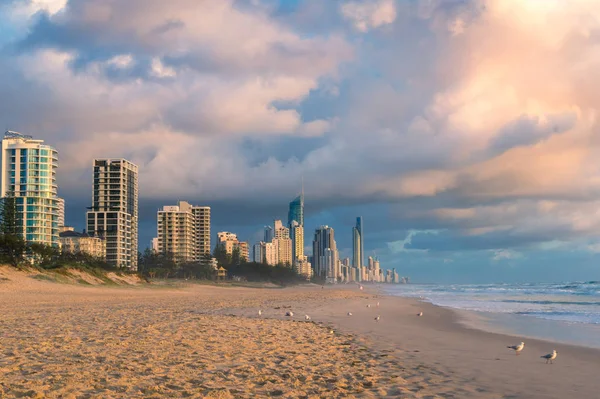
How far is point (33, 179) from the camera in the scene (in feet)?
456

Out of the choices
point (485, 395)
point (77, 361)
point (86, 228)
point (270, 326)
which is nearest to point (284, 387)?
point (485, 395)

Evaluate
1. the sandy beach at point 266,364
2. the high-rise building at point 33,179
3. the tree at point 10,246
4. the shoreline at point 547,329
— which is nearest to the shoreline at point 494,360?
the sandy beach at point 266,364

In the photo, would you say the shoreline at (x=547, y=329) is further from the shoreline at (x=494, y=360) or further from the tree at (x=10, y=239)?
the tree at (x=10, y=239)

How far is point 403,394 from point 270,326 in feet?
40.3

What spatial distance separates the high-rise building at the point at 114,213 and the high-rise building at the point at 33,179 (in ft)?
96.8

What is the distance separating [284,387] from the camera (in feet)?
33.1

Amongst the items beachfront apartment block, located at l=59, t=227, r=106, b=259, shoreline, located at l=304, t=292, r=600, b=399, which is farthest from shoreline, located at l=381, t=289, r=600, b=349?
beachfront apartment block, located at l=59, t=227, r=106, b=259

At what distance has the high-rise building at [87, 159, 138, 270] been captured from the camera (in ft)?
555

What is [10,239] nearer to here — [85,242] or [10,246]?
[10,246]

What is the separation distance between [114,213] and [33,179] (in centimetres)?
3631

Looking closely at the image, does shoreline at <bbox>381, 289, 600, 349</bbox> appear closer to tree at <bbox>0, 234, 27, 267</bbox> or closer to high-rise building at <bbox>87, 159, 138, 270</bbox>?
tree at <bbox>0, 234, 27, 267</bbox>

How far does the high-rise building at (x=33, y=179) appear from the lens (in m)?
134

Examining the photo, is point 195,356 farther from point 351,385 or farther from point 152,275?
point 152,275

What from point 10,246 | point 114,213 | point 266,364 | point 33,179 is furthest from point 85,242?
point 266,364
